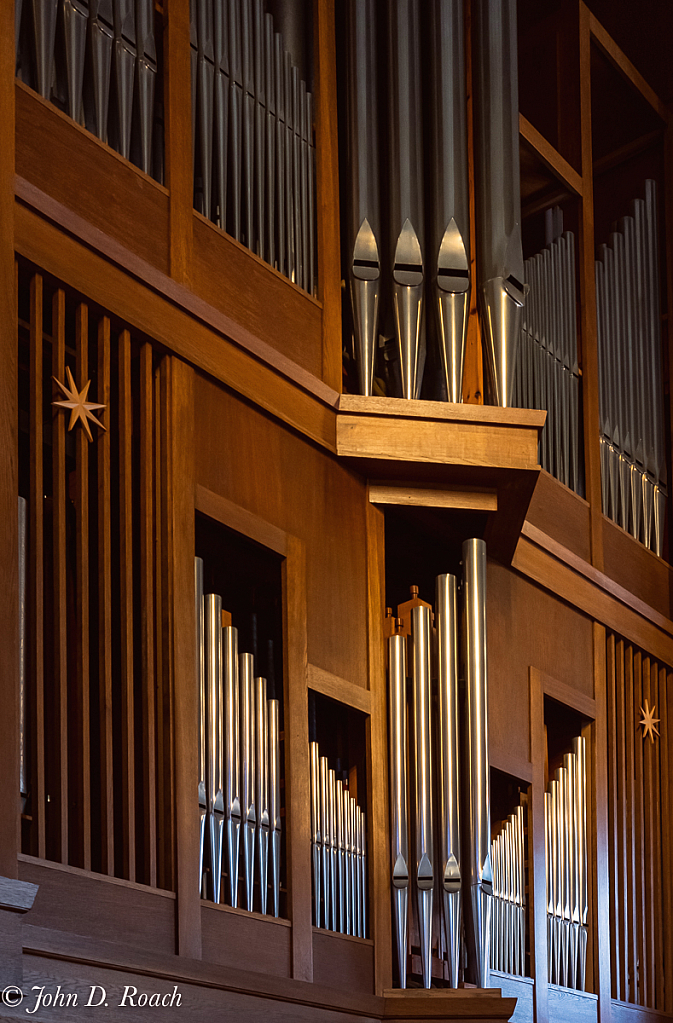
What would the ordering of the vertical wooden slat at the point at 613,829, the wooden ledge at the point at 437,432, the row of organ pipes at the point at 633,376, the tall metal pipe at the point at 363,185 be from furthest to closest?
the row of organ pipes at the point at 633,376 → the vertical wooden slat at the point at 613,829 → the tall metal pipe at the point at 363,185 → the wooden ledge at the point at 437,432

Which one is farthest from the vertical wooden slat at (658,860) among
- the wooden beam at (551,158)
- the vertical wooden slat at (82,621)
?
the vertical wooden slat at (82,621)

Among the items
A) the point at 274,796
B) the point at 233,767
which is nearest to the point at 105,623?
the point at 233,767

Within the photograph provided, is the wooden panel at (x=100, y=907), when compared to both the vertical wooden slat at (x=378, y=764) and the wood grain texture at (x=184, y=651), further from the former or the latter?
the vertical wooden slat at (x=378, y=764)

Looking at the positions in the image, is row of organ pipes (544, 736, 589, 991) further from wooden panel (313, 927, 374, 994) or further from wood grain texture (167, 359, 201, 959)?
wood grain texture (167, 359, 201, 959)

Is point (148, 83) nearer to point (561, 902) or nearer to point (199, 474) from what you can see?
point (199, 474)

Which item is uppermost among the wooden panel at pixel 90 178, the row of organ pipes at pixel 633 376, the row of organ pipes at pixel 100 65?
the row of organ pipes at pixel 633 376

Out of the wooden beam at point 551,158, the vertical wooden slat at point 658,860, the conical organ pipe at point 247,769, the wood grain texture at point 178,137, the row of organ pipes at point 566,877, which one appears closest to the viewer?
the conical organ pipe at point 247,769

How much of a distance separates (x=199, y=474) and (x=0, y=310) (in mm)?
1070

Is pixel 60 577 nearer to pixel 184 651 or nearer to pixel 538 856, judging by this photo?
pixel 184 651

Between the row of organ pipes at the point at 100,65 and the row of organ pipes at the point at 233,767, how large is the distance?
1539 mm

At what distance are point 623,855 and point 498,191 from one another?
124 inches

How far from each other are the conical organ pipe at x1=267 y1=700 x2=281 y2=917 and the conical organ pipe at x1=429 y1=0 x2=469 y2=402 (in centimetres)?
171

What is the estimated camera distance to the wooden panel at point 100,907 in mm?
4625

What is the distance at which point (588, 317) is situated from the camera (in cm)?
877
